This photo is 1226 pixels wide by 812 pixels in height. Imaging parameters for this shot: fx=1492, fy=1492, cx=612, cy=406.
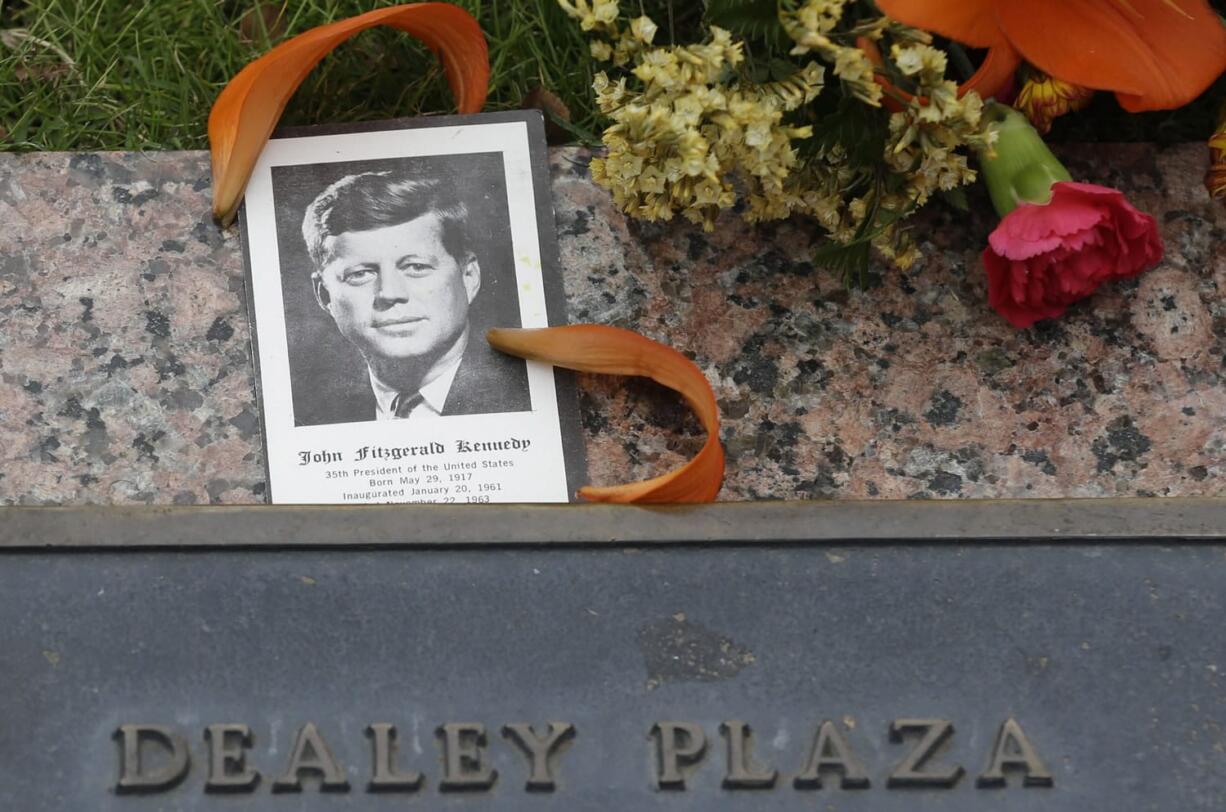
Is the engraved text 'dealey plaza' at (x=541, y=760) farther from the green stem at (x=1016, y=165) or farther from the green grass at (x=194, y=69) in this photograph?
the green grass at (x=194, y=69)

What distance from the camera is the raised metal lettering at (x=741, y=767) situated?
1016 millimetres

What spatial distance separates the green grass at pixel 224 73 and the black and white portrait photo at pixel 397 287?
0.09 m

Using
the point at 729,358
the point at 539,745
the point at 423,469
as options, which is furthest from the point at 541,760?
the point at 729,358

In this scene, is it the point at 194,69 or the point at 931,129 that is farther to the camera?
the point at 194,69

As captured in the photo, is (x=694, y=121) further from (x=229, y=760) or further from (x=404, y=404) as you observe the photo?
(x=229, y=760)

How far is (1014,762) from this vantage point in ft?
3.36

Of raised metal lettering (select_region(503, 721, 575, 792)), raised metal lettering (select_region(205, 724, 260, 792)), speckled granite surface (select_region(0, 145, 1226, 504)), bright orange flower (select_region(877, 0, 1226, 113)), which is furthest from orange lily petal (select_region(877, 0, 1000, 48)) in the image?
raised metal lettering (select_region(205, 724, 260, 792))

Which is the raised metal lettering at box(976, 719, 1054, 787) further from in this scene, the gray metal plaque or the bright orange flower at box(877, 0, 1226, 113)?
the bright orange flower at box(877, 0, 1226, 113)

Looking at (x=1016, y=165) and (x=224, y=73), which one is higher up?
(x=224, y=73)

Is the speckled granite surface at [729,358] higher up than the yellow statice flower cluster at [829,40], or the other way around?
the yellow statice flower cluster at [829,40]

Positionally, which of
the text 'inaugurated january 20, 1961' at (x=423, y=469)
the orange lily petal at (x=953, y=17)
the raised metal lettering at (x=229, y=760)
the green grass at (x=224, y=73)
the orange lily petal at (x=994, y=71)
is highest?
the green grass at (x=224, y=73)

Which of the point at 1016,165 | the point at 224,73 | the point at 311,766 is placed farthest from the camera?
the point at 224,73

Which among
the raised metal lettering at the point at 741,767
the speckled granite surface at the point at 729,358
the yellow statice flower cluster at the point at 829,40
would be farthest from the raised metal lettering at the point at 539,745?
the yellow statice flower cluster at the point at 829,40

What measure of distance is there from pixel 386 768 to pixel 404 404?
28cm
